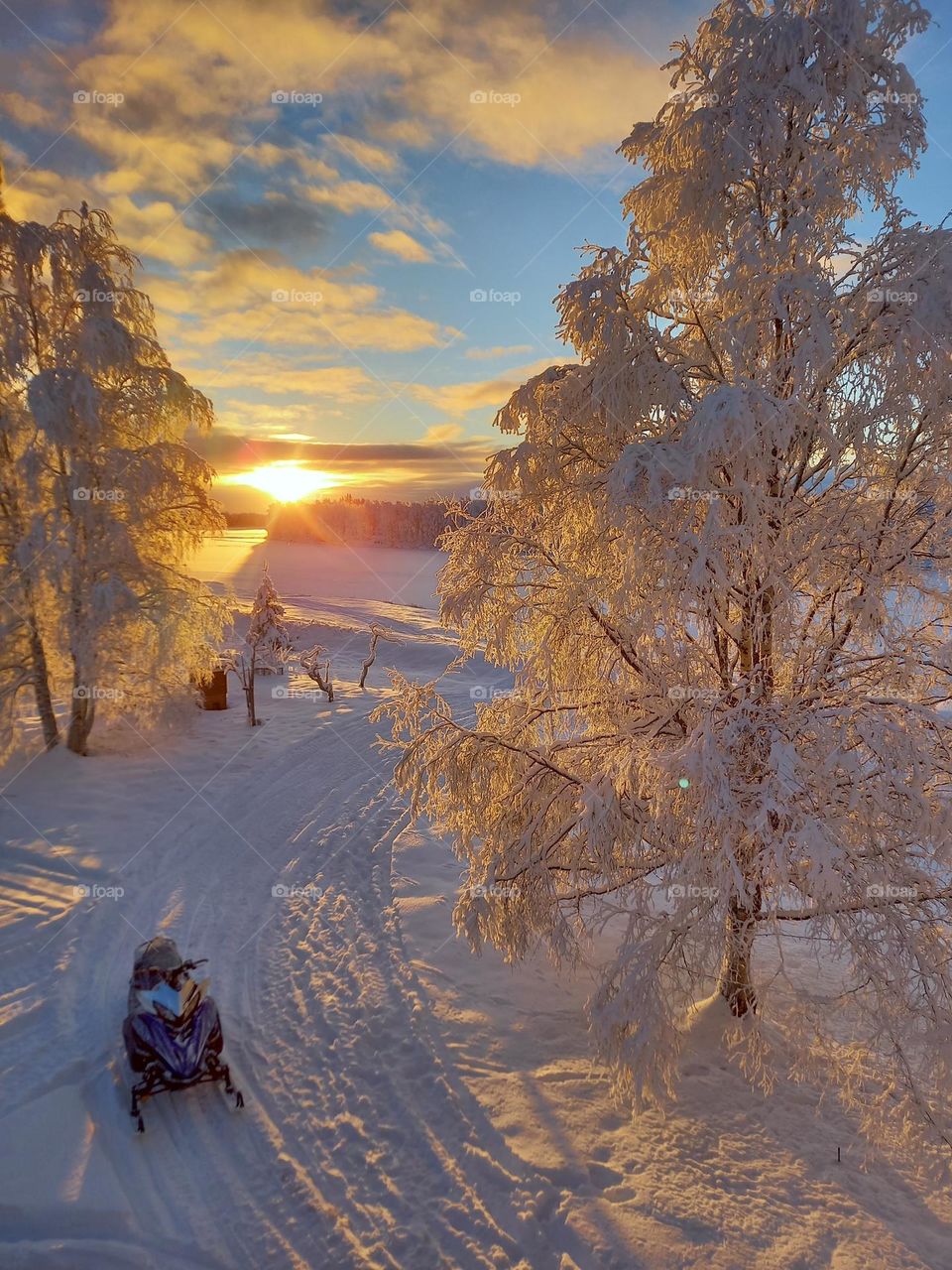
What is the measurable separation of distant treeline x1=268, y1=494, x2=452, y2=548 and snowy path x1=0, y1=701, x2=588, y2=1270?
8835 cm

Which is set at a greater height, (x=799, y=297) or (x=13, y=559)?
(x=799, y=297)

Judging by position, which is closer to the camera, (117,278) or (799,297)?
(799,297)

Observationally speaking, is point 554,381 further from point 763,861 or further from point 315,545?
point 315,545

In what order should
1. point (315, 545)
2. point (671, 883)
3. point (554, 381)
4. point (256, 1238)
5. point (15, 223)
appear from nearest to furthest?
point (256, 1238) → point (671, 883) → point (554, 381) → point (15, 223) → point (315, 545)

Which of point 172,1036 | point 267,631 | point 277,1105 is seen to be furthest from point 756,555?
point 267,631

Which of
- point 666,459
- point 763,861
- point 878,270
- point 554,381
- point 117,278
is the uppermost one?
point 117,278

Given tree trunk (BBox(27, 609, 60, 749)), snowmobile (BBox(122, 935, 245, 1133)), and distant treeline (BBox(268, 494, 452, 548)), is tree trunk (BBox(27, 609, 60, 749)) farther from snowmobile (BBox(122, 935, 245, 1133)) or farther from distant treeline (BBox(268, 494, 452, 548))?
distant treeline (BBox(268, 494, 452, 548))

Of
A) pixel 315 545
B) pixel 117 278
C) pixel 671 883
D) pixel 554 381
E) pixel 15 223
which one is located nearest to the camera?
pixel 671 883

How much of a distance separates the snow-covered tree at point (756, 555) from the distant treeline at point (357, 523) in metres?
90.4

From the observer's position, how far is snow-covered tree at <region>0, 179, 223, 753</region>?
12234 millimetres

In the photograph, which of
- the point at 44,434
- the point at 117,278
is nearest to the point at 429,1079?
the point at 44,434

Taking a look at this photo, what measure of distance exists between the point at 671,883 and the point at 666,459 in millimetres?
3369

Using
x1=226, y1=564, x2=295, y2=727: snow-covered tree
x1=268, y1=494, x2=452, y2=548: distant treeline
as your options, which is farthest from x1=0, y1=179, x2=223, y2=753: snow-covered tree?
x1=268, y1=494, x2=452, y2=548: distant treeline

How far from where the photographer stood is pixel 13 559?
12.5 m
